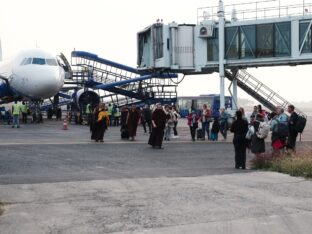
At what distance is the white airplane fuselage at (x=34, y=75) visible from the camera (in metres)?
35.9

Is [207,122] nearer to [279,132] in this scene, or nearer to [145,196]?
[279,132]

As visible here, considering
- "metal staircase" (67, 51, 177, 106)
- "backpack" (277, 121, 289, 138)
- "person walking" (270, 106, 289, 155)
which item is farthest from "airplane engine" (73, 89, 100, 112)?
"backpack" (277, 121, 289, 138)

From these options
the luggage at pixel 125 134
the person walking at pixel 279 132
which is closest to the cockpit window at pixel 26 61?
the luggage at pixel 125 134

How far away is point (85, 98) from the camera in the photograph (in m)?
44.5

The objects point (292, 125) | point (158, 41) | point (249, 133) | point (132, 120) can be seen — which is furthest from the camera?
point (158, 41)

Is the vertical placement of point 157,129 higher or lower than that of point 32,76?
lower

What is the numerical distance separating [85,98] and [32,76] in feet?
29.0

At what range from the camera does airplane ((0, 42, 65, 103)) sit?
118ft

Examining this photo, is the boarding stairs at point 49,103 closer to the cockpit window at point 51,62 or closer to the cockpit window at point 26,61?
the cockpit window at point 51,62

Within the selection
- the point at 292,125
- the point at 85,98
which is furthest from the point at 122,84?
the point at 292,125

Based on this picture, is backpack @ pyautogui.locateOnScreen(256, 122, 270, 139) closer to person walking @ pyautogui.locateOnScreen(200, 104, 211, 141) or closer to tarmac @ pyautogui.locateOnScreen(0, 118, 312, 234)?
tarmac @ pyautogui.locateOnScreen(0, 118, 312, 234)

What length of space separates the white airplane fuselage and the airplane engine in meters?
6.14

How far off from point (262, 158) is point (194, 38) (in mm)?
19127

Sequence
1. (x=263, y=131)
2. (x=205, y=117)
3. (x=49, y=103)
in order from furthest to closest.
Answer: (x=49, y=103) < (x=205, y=117) < (x=263, y=131)
